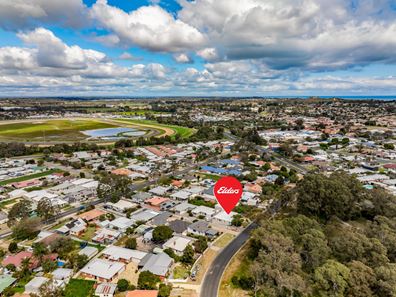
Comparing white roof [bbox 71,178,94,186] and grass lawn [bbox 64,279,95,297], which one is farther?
white roof [bbox 71,178,94,186]

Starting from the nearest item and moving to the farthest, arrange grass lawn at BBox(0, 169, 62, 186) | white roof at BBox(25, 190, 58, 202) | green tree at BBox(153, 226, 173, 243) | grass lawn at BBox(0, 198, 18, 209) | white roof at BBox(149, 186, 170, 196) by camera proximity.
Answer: green tree at BBox(153, 226, 173, 243)
grass lawn at BBox(0, 198, 18, 209)
white roof at BBox(25, 190, 58, 202)
white roof at BBox(149, 186, 170, 196)
grass lawn at BBox(0, 169, 62, 186)

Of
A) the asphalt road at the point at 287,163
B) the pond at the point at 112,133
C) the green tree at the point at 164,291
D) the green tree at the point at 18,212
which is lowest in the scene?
the pond at the point at 112,133

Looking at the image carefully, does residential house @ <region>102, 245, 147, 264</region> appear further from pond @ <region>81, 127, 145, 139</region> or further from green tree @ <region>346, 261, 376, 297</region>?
pond @ <region>81, 127, 145, 139</region>

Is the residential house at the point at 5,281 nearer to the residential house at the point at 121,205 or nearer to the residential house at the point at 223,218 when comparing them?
the residential house at the point at 121,205

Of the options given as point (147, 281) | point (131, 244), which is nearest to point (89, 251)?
point (131, 244)

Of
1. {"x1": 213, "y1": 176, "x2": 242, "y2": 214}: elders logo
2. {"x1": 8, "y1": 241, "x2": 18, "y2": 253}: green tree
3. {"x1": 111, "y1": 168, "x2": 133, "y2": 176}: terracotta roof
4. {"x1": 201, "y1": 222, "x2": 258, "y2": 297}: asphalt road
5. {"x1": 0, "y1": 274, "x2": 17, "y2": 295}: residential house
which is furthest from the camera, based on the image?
{"x1": 111, "y1": 168, "x2": 133, "y2": 176}: terracotta roof

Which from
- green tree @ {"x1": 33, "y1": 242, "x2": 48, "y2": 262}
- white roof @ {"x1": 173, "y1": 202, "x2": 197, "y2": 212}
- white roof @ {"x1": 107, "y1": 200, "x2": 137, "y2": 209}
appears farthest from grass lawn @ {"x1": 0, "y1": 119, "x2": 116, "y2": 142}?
green tree @ {"x1": 33, "y1": 242, "x2": 48, "y2": 262}

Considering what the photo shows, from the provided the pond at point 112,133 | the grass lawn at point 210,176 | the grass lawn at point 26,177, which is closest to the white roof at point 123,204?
the grass lawn at point 210,176
